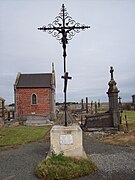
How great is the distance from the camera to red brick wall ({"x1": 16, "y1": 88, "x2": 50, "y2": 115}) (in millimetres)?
36562

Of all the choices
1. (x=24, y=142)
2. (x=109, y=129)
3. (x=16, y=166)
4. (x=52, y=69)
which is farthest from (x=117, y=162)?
(x=52, y=69)

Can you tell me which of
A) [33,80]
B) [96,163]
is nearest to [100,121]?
[96,163]

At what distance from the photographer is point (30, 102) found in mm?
36875

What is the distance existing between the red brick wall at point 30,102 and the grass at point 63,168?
29.2 m

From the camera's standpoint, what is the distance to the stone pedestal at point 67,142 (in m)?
7.96

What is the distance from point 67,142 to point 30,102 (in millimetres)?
29423

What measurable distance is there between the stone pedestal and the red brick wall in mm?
28553

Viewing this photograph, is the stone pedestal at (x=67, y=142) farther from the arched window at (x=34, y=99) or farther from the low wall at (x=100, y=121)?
the arched window at (x=34, y=99)

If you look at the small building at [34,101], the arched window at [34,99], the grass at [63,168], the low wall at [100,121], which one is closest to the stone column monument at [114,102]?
the low wall at [100,121]

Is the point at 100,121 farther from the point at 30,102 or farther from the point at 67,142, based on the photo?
the point at 30,102

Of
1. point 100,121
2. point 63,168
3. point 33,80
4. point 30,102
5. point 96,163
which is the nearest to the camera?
point 63,168

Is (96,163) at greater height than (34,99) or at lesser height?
lesser

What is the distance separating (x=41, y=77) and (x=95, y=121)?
20.3m

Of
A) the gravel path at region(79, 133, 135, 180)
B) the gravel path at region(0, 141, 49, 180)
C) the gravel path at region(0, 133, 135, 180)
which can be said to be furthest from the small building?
the gravel path at region(79, 133, 135, 180)
